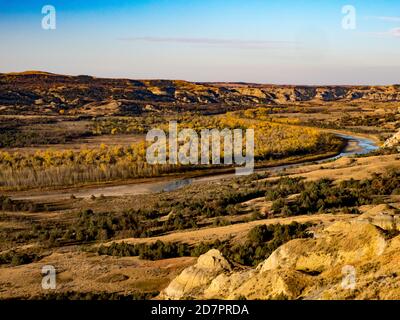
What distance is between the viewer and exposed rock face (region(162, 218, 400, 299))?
9531mm

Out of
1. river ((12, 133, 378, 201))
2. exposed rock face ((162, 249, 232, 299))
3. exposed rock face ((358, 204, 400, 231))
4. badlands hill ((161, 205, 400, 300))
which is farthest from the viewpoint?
river ((12, 133, 378, 201))

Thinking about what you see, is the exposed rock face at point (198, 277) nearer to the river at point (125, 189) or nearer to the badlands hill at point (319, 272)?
the badlands hill at point (319, 272)

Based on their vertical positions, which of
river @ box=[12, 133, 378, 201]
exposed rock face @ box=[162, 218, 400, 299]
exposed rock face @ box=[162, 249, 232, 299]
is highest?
exposed rock face @ box=[162, 218, 400, 299]

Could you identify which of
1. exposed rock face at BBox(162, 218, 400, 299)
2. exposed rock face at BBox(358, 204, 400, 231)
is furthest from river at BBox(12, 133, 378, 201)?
exposed rock face at BBox(162, 218, 400, 299)

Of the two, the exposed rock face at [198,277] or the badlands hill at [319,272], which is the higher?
the badlands hill at [319,272]

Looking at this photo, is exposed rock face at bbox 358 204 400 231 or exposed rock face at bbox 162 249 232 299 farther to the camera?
Answer: exposed rock face at bbox 162 249 232 299

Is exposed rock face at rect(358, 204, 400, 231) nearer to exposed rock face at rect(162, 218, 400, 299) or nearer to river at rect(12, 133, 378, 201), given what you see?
exposed rock face at rect(162, 218, 400, 299)

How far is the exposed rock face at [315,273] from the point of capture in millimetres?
9531

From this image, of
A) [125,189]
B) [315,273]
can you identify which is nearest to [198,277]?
[315,273]

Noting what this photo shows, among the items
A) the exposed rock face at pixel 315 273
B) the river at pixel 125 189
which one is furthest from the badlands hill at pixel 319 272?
the river at pixel 125 189

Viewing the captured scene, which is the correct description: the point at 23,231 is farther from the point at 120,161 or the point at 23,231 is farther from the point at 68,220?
the point at 120,161

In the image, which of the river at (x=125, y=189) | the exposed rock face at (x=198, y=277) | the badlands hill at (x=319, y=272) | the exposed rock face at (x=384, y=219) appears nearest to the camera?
the badlands hill at (x=319, y=272)

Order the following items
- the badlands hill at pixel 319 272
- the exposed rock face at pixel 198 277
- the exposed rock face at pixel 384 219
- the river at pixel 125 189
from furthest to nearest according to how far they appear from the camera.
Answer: the river at pixel 125 189
the exposed rock face at pixel 198 277
the exposed rock face at pixel 384 219
the badlands hill at pixel 319 272

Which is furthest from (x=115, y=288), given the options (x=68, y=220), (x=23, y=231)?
(x=68, y=220)
